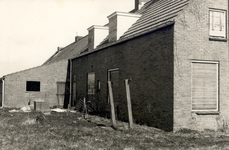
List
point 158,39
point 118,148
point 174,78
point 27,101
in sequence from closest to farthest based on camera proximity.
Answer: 1. point 118,148
2. point 174,78
3. point 158,39
4. point 27,101

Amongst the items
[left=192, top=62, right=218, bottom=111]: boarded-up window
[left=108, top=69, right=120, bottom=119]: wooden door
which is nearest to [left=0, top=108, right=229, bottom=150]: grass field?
[left=192, top=62, right=218, bottom=111]: boarded-up window

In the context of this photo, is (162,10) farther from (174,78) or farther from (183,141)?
(183,141)

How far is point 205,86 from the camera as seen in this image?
1198 centimetres

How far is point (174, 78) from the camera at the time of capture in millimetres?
11516

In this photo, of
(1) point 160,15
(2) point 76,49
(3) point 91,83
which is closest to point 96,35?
(3) point 91,83

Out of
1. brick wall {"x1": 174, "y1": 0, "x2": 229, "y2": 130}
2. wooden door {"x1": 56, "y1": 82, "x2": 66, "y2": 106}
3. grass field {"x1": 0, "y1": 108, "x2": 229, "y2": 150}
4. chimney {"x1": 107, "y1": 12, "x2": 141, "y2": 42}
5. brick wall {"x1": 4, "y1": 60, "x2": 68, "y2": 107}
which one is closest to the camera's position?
grass field {"x1": 0, "y1": 108, "x2": 229, "y2": 150}

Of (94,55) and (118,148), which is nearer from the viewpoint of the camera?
(118,148)

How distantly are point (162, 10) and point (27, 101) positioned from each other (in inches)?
581

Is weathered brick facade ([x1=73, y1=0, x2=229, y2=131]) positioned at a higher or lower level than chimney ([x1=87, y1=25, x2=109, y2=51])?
lower

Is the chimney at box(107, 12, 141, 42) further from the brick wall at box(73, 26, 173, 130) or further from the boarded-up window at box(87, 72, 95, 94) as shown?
the boarded-up window at box(87, 72, 95, 94)

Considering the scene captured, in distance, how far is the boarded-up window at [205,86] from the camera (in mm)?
→ 11833

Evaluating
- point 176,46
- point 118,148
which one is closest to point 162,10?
point 176,46

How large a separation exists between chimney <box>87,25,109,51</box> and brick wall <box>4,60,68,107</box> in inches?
210

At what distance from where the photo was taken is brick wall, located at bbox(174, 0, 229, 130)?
→ 1158 centimetres
